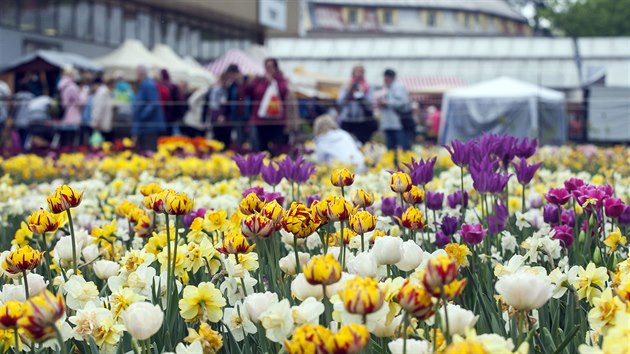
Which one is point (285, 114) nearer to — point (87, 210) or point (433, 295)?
point (87, 210)

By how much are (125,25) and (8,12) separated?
17.4 feet

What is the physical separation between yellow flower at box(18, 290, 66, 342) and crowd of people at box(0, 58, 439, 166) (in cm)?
809

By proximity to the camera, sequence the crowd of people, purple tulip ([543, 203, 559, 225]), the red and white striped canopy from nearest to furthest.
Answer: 1. purple tulip ([543, 203, 559, 225])
2. the crowd of people
3. the red and white striped canopy

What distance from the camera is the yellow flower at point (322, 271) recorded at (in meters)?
1.65

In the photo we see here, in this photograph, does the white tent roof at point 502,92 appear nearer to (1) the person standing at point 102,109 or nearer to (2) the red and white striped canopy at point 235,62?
(2) the red and white striped canopy at point 235,62

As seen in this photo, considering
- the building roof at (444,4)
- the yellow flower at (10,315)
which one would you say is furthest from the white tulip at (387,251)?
the building roof at (444,4)

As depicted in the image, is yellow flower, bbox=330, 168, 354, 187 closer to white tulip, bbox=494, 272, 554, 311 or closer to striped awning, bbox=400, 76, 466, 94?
white tulip, bbox=494, 272, 554, 311

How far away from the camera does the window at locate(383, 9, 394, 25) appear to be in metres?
86.8

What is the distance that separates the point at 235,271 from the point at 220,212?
0.56 metres

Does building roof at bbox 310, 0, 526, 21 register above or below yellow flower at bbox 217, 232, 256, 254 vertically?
above

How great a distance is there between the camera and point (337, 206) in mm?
2268

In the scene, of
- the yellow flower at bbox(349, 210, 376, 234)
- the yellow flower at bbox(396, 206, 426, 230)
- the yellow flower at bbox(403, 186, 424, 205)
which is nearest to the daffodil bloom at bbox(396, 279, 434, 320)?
the yellow flower at bbox(349, 210, 376, 234)

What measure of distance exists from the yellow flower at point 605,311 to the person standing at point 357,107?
11.4 meters

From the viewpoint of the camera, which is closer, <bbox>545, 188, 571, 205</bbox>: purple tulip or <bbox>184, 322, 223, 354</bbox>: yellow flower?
<bbox>184, 322, 223, 354</bbox>: yellow flower
